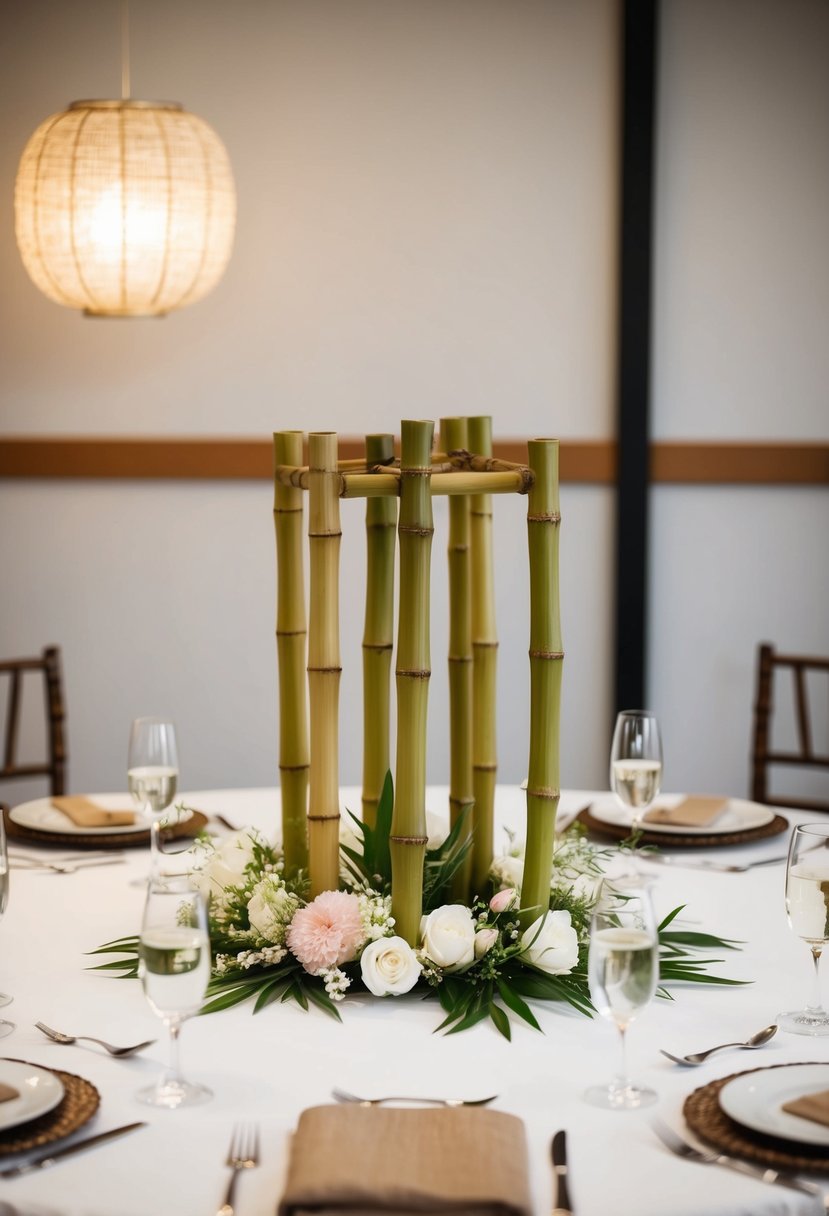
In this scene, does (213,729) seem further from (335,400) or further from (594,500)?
(594,500)

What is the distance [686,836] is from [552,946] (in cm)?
68

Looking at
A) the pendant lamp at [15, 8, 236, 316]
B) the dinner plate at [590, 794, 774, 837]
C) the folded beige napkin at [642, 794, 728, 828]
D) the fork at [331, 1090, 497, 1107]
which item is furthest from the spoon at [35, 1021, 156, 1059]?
the pendant lamp at [15, 8, 236, 316]

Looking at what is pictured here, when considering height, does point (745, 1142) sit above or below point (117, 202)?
below

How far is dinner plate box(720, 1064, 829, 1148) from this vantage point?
111cm

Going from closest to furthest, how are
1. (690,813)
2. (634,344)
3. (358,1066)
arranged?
(358,1066), (690,813), (634,344)

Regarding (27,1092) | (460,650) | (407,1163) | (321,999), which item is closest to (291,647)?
(460,650)

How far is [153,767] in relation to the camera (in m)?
1.89

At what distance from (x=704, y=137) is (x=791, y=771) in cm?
169

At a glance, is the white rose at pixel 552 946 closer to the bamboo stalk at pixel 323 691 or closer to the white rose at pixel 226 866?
the bamboo stalk at pixel 323 691

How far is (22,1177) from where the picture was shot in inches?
42.4

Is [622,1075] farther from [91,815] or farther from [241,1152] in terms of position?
[91,815]

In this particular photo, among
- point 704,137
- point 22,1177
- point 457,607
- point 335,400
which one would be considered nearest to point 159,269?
point 335,400

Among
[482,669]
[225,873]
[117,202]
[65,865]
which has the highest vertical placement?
[117,202]

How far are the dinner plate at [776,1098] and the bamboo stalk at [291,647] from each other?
62cm
